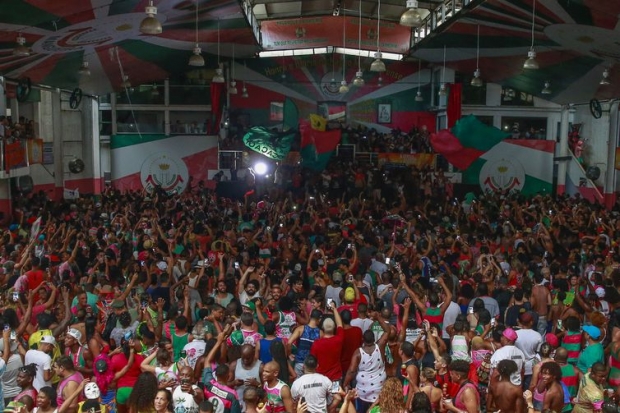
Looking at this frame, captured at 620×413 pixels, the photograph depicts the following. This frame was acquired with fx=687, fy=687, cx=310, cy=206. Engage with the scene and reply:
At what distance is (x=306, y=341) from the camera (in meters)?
6.53

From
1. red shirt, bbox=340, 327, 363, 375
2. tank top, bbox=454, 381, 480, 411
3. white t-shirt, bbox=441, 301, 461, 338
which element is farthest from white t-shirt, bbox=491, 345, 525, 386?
white t-shirt, bbox=441, 301, 461, 338

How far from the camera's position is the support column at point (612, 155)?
19.1 metres

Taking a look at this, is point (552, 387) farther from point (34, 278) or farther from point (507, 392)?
point (34, 278)

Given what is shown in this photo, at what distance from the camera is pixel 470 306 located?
7.71 m

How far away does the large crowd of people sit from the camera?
5.41 meters

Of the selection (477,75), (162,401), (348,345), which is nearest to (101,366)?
(162,401)

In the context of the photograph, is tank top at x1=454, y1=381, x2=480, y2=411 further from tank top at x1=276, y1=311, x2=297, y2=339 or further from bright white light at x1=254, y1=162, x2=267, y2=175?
bright white light at x1=254, y1=162, x2=267, y2=175

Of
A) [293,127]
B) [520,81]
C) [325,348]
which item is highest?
[520,81]

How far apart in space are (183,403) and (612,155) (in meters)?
Answer: 17.5

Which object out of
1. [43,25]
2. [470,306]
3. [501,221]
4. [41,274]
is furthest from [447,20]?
[41,274]

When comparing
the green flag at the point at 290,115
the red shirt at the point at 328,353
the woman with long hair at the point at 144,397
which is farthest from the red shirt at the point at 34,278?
the green flag at the point at 290,115

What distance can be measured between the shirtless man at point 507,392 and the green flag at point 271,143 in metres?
15.3

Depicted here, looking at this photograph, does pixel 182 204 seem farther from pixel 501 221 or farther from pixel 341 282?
pixel 341 282

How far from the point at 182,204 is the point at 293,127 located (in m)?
6.22
